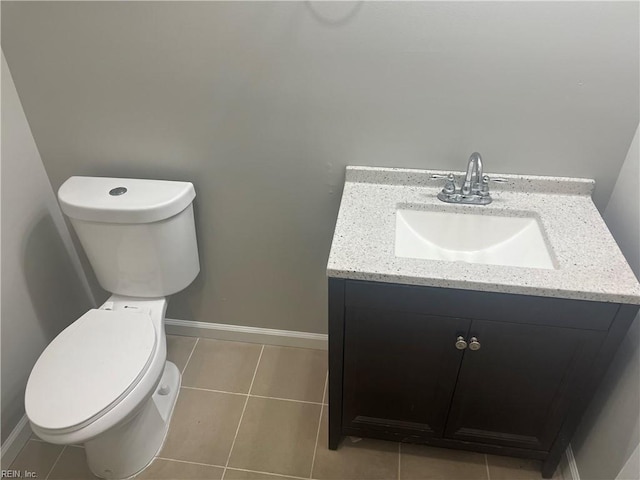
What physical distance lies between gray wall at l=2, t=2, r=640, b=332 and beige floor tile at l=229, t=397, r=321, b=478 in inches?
24.7

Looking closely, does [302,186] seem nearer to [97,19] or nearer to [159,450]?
[97,19]

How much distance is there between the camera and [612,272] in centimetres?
117

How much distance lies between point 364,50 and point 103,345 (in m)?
1.17

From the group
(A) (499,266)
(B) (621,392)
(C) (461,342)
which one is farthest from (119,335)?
(B) (621,392)

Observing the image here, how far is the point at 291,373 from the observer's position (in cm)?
194

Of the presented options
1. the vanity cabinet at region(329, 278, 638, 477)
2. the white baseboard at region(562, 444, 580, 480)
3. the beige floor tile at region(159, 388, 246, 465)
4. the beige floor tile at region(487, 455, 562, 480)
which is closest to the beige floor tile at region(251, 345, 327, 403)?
the beige floor tile at region(159, 388, 246, 465)

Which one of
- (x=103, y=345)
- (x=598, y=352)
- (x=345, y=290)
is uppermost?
(x=345, y=290)

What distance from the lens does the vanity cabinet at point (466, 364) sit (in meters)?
1.19

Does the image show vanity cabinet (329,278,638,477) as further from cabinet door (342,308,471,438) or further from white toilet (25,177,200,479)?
white toilet (25,177,200,479)

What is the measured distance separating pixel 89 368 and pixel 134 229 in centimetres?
44

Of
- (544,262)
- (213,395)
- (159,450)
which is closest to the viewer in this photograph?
(544,262)

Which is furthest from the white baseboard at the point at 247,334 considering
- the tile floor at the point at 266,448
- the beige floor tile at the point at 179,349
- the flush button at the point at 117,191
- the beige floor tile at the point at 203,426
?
the flush button at the point at 117,191

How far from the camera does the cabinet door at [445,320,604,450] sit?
123cm

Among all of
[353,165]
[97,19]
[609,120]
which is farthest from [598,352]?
[97,19]
